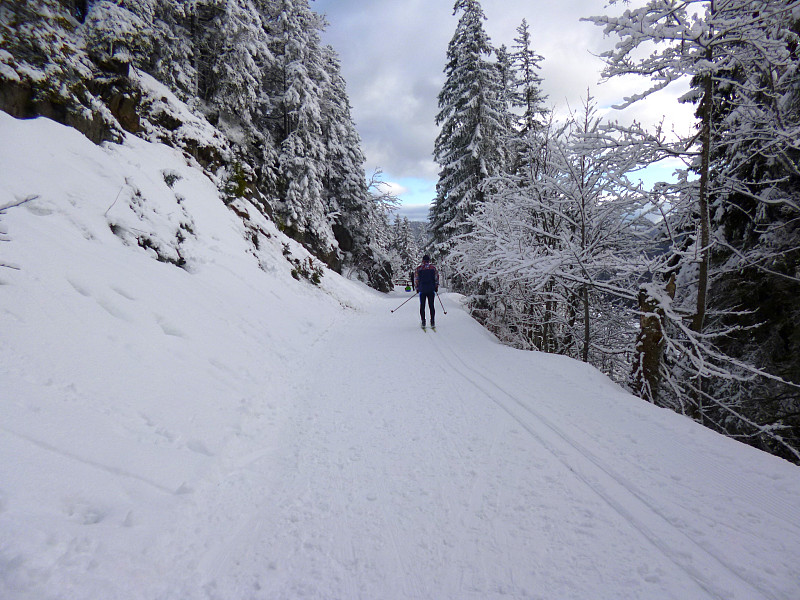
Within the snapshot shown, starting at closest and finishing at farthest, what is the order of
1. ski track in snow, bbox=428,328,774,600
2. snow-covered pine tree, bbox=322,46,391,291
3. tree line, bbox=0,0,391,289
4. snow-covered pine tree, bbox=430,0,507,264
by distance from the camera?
ski track in snow, bbox=428,328,774,600, tree line, bbox=0,0,391,289, snow-covered pine tree, bbox=430,0,507,264, snow-covered pine tree, bbox=322,46,391,291

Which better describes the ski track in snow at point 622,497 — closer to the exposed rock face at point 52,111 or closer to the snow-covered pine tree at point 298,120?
the exposed rock face at point 52,111

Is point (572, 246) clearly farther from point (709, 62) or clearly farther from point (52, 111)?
point (52, 111)

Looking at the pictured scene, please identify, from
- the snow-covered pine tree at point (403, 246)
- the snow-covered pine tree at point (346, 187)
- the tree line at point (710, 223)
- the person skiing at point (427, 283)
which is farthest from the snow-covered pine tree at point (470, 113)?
the snow-covered pine tree at point (403, 246)

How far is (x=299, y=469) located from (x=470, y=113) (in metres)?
17.3

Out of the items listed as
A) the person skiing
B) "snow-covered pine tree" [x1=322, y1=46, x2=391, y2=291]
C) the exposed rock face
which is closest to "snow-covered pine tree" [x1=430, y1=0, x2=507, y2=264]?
the person skiing

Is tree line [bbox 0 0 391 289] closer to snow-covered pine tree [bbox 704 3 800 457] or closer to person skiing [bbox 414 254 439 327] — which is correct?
person skiing [bbox 414 254 439 327]

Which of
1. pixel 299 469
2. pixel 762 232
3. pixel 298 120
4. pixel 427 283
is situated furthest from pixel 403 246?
pixel 299 469

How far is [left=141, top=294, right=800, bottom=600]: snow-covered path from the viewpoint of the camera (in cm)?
194

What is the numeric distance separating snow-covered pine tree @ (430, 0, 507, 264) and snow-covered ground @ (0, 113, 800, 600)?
11967 mm

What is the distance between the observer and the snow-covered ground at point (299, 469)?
1.92m

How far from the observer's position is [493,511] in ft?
8.18

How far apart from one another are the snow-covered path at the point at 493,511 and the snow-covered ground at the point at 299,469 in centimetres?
2

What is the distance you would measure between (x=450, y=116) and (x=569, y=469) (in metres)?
17.9

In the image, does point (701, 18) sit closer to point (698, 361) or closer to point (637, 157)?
point (637, 157)
